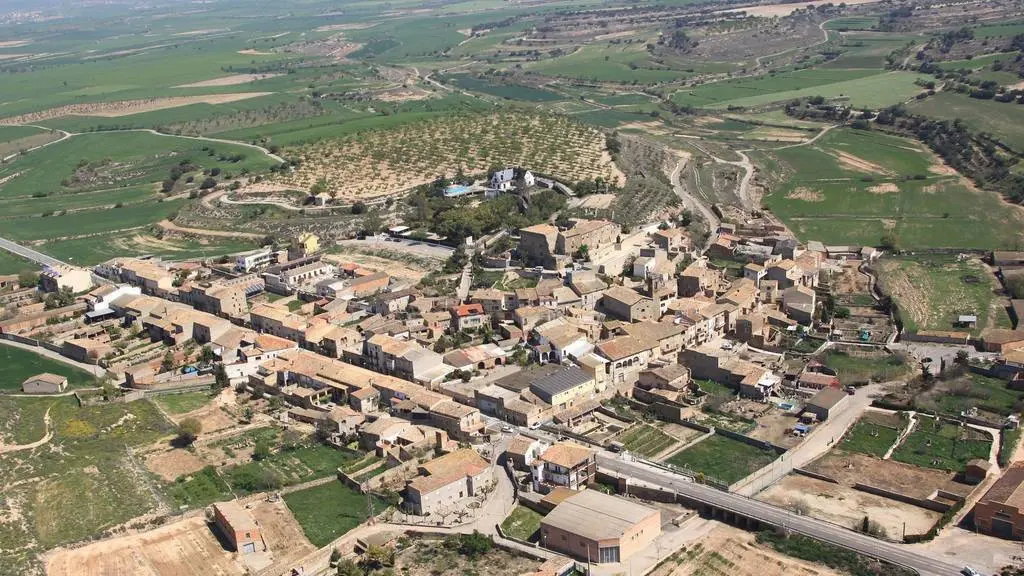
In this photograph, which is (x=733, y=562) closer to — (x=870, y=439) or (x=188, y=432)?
(x=870, y=439)

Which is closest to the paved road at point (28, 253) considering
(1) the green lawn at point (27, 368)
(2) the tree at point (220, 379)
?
(1) the green lawn at point (27, 368)

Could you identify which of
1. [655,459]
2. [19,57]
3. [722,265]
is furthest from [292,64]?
[655,459]

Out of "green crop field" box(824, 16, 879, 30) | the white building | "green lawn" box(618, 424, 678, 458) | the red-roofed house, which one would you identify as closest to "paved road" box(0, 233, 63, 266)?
the white building

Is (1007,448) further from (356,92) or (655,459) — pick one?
(356,92)

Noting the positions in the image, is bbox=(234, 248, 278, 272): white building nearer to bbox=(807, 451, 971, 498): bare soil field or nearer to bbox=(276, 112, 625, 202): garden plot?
bbox=(276, 112, 625, 202): garden plot

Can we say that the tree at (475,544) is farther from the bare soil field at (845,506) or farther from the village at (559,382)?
the bare soil field at (845,506)

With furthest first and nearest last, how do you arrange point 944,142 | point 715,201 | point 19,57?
point 19,57 → point 944,142 → point 715,201
